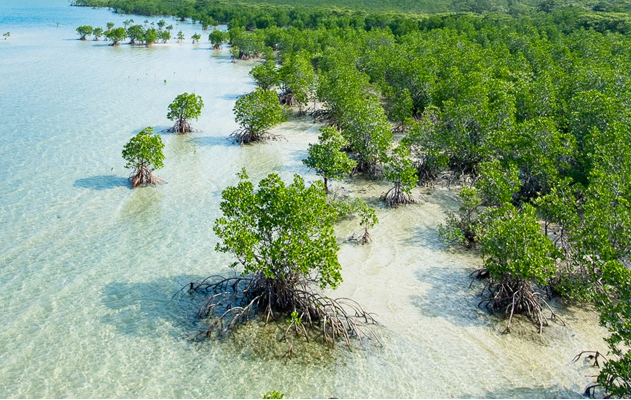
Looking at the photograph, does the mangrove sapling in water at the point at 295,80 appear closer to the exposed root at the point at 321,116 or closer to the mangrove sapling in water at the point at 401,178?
the exposed root at the point at 321,116

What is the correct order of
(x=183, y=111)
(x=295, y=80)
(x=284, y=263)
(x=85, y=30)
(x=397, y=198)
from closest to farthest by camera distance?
1. (x=284, y=263)
2. (x=397, y=198)
3. (x=183, y=111)
4. (x=295, y=80)
5. (x=85, y=30)

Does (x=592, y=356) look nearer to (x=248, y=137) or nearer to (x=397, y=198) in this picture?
(x=397, y=198)

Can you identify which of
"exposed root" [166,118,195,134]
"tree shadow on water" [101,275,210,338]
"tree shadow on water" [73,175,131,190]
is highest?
"exposed root" [166,118,195,134]

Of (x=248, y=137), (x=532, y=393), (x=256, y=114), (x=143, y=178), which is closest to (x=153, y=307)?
(x=143, y=178)

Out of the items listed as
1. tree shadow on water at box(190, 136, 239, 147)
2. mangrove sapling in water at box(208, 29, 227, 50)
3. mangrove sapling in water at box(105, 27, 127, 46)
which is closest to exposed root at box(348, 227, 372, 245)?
tree shadow on water at box(190, 136, 239, 147)

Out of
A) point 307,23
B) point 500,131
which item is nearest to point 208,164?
point 500,131

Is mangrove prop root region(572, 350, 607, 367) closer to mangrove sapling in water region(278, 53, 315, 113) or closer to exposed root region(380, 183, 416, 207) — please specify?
exposed root region(380, 183, 416, 207)
